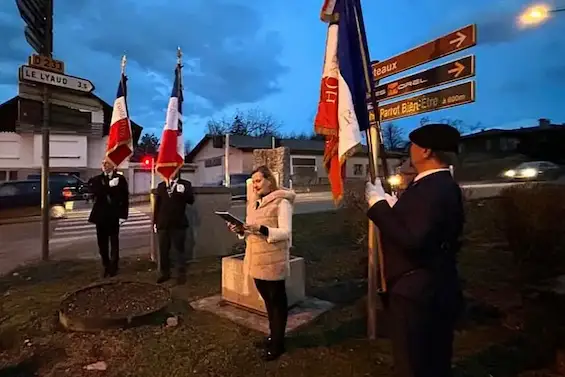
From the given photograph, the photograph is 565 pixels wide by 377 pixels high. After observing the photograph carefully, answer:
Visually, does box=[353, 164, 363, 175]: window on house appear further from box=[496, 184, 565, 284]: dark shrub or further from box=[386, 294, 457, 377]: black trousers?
box=[386, 294, 457, 377]: black trousers

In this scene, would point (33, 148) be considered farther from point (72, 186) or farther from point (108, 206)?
point (108, 206)

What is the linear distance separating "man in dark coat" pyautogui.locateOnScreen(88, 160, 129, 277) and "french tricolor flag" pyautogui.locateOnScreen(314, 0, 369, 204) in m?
4.11

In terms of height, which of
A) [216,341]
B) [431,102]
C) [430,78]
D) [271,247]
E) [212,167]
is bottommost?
[216,341]

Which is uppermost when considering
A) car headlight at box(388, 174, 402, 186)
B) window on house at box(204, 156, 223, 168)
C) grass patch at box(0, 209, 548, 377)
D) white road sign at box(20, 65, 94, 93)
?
window on house at box(204, 156, 223, 168)

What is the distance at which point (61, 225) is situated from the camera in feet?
50.7

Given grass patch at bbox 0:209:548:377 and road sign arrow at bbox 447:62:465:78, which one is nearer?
grass patch at bbox 0:209:548:377

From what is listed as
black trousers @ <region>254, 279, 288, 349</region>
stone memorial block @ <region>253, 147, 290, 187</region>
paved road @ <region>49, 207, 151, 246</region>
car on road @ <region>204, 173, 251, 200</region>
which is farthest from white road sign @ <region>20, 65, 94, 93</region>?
car on road @ <region>204, 173, 251, 200</region>

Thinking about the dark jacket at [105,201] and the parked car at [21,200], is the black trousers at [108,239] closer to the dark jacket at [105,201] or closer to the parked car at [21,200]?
the dark jacket at [105,201]

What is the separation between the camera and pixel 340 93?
4.08 m

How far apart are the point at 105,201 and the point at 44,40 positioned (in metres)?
3.93

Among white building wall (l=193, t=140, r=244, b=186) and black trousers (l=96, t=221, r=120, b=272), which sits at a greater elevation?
white building wall (l=193, t=140, r=244, b=186)

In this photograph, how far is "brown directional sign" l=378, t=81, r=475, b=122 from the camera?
4.20m

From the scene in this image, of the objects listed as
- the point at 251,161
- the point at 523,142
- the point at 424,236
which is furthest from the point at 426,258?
the point at 523,142

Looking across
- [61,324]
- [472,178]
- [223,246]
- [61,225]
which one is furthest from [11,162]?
Result: [472,178]
